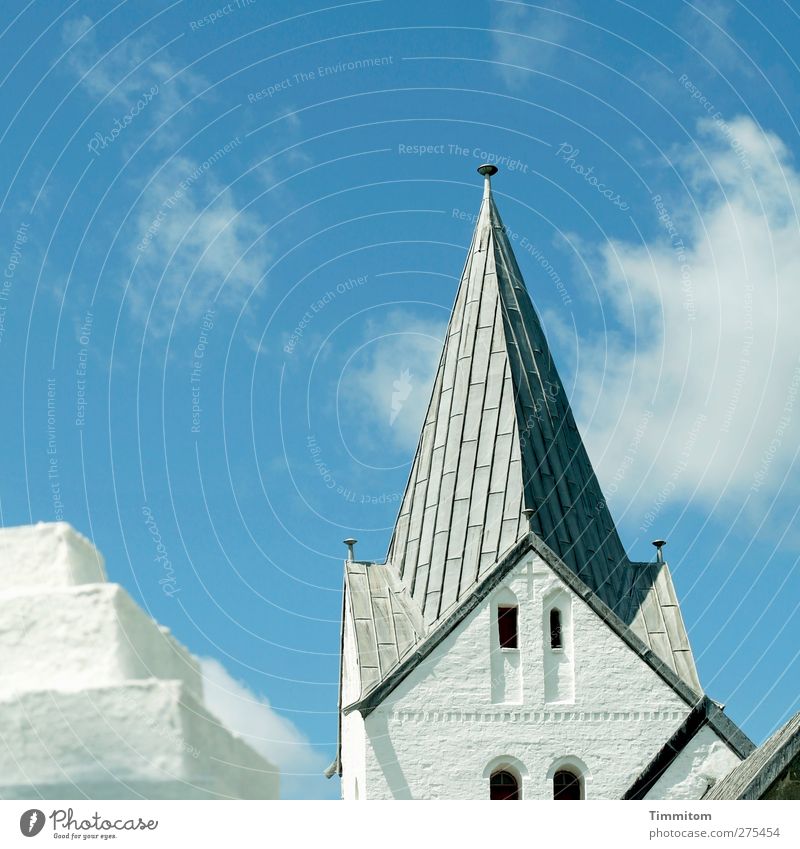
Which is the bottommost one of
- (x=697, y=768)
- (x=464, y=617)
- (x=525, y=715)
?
(x=697, y=768)

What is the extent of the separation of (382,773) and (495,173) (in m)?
13.2

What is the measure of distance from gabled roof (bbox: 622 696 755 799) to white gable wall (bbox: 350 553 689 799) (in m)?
0.14

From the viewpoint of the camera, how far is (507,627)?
86.8ft

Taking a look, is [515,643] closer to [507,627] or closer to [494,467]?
Answer: [507,627]

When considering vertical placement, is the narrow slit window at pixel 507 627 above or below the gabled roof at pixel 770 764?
above

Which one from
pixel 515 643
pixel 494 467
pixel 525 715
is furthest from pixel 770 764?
pixel 494 467

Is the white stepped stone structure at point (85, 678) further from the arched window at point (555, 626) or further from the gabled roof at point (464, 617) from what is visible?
the arched window at point (555, 626)

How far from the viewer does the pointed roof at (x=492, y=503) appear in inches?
1065

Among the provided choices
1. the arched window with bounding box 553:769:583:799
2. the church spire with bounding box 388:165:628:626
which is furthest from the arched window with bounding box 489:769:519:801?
the church spire with bounding box 388:165:628:626

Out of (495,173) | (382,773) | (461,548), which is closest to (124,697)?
(382,773)

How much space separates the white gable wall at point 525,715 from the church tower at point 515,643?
2 cm

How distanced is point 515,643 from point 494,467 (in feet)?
11.5

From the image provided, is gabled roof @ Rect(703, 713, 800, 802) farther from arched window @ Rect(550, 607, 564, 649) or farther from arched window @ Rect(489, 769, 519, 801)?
arched window @ Rect(550, 607, 564, 649)
